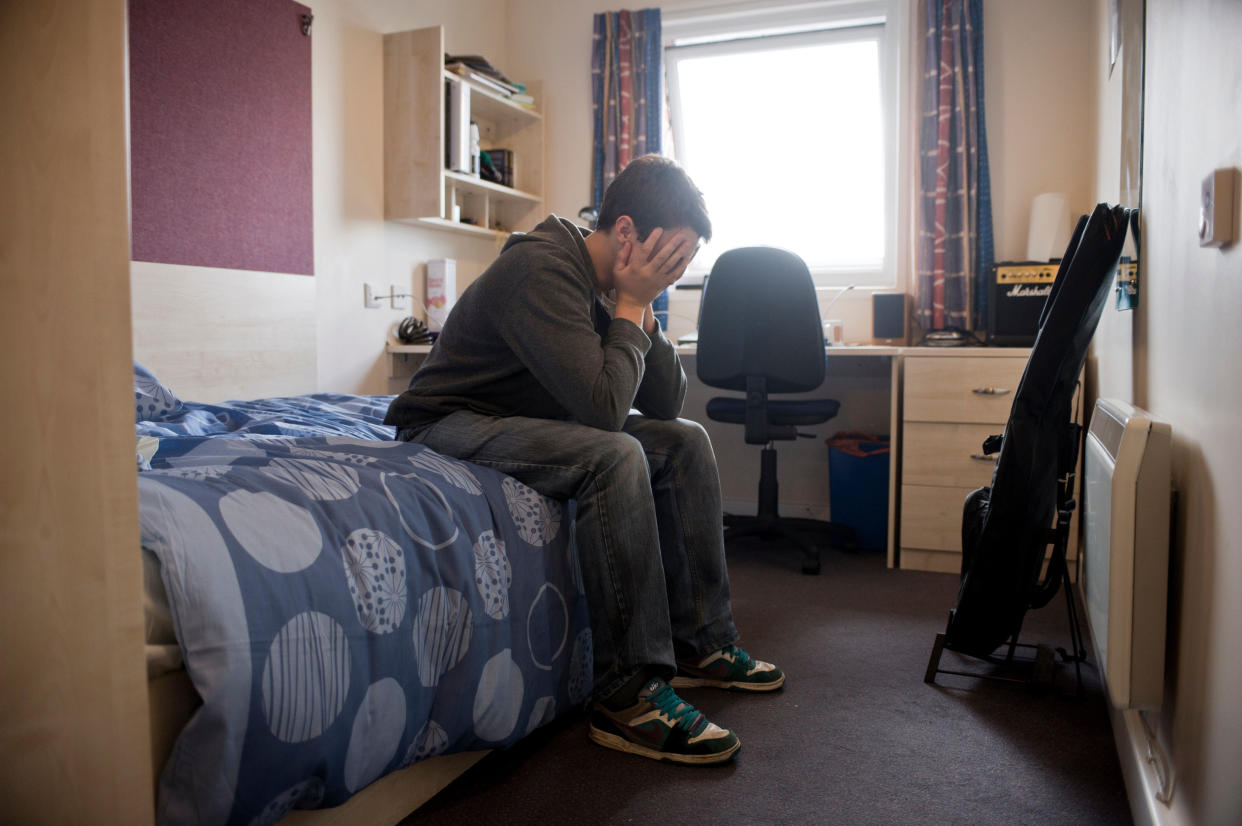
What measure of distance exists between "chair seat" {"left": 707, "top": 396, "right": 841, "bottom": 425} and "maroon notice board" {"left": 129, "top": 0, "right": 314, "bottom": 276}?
4.68ft

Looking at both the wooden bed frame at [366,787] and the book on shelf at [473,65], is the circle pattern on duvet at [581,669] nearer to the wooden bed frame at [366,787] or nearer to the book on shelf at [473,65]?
the wooden bed frame at [366,787]

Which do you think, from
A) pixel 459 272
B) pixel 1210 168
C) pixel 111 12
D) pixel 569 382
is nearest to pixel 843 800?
pixel 569 382

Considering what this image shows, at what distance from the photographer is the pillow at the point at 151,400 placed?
1812 millimetres

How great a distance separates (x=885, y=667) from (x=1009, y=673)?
0.78 feet

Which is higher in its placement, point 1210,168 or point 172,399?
point 1210,168

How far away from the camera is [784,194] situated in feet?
12.2

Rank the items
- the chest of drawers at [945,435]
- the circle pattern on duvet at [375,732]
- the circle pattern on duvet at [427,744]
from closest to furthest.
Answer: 1. the circle pattern on duvet at [375,732]
2. the circle pattern on duvet at [427,744]
3. the chest of drawers at [945,435]

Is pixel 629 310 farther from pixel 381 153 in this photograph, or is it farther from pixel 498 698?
pixel 381 153

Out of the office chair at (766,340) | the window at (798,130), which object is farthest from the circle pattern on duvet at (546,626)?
the window at (798,130)

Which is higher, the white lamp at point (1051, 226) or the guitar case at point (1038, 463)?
the white lamp at point (1051, 226)

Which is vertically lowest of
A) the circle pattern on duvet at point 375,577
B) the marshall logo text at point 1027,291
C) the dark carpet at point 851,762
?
the dark carpet at point 851,762

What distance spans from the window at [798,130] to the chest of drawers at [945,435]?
856mm

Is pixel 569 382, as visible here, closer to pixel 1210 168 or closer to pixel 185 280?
pixel 1210 168

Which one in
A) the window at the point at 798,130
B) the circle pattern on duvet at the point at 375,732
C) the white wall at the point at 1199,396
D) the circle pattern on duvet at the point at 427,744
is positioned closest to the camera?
the white wall at the point at 1199,396
